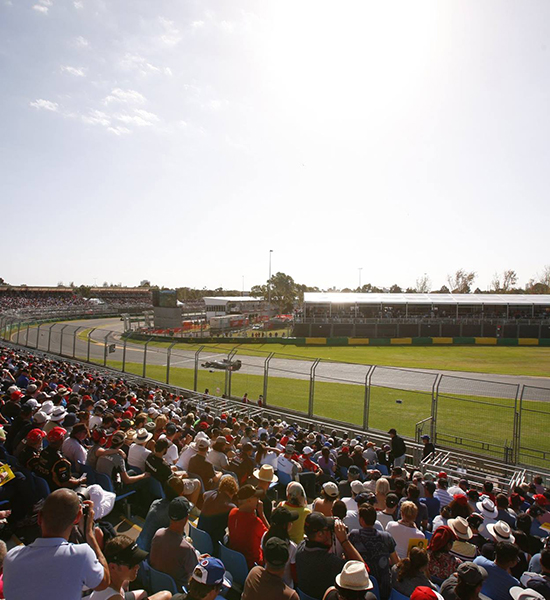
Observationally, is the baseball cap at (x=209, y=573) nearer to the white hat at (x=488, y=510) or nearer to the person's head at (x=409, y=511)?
the person's head at (x=409, y=511)

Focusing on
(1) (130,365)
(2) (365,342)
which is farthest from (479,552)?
(2) (365,342)

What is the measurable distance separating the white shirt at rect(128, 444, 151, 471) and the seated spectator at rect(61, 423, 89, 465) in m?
0.76

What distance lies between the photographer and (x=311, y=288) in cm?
18888

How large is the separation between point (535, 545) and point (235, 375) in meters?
24.3

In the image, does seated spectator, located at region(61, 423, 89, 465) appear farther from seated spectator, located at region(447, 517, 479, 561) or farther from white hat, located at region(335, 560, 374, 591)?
seated spectator, located at region(447, 517, 479, 561)

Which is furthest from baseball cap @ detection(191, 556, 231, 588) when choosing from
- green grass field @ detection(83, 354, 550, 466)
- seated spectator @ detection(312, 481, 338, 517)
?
green grass field @ detection(83, 354, 550, 466)

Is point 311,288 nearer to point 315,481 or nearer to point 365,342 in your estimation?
point 365,342

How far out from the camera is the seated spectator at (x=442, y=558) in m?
4.17

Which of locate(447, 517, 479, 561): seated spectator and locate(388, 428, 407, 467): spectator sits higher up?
locate(447, 517, 479, 561): seated spectator

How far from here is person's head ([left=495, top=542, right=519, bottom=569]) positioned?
398 centimetres

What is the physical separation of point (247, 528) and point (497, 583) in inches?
97.3

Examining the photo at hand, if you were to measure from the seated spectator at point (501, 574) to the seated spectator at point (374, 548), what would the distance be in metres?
0.89

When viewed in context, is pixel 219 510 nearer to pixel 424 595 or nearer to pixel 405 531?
pixel 405 531

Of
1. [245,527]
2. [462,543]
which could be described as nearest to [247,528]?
[245,527]
